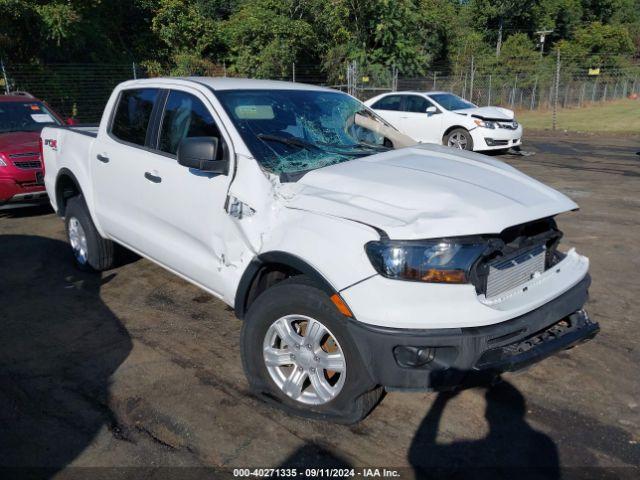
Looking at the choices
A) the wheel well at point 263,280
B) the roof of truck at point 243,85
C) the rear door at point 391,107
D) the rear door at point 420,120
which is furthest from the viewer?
the rear door at point 391,107

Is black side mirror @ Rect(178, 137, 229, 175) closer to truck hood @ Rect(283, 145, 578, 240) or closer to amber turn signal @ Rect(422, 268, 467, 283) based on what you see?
truck hood @ Rect(283, 145, 578, 240)

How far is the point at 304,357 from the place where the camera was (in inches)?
115

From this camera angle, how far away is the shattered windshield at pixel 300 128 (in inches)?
135

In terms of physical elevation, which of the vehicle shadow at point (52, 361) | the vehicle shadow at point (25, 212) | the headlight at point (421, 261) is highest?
the headlight at point (421, 261)

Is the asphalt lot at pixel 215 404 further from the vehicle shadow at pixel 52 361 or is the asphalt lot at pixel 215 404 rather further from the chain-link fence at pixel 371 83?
the chain-link fence at pixel 371 83

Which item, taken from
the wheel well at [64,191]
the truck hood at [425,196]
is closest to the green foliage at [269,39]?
the wheel well at [64,191]

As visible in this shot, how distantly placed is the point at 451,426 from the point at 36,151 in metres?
6.67

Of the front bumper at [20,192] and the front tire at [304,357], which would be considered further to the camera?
the front bumper at [20,192]

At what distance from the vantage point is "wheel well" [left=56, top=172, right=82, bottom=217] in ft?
17.6

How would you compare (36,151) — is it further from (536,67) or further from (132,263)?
(536,67)

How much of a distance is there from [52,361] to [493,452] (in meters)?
2.86

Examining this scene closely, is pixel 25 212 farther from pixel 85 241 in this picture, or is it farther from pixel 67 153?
pixel 85 241

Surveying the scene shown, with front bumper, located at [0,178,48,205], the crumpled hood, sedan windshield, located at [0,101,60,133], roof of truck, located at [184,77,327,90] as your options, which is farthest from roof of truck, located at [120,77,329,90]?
the crumpled hood

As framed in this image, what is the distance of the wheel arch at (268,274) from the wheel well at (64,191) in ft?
9.54
